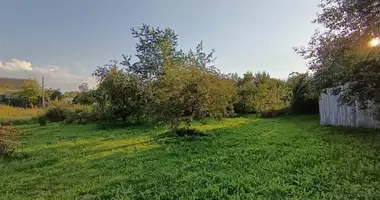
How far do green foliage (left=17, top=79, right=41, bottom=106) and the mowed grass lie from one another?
28972 mm

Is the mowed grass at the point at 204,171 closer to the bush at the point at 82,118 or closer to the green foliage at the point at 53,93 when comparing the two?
the bush at the point at 82,118

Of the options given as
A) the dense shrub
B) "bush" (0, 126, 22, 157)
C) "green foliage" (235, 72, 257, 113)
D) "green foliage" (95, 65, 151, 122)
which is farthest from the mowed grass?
"green foliage" (235, 72, 257, 113)

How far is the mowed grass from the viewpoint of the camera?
3697 mm

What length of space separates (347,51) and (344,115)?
4248 millimetres

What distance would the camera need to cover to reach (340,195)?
3.34m

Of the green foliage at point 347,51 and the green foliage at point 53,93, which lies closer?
the green foliage at point 347,51

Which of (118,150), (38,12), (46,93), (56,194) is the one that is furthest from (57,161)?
(46,93)

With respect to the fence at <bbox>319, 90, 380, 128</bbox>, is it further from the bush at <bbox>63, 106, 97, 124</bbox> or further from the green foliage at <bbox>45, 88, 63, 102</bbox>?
the green foliage at <bbox>45, 88, 63, 102</bbox>

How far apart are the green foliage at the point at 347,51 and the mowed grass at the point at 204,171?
136 cm

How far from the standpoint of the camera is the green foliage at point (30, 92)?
33.4 metres

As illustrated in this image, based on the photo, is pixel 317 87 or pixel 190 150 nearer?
pixel 190 150

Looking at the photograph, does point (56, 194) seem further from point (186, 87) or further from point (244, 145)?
point (186, 87)

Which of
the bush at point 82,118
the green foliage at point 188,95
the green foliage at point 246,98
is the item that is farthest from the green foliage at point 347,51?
the bush at point 82,118

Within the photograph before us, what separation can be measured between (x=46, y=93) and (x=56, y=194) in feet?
115
